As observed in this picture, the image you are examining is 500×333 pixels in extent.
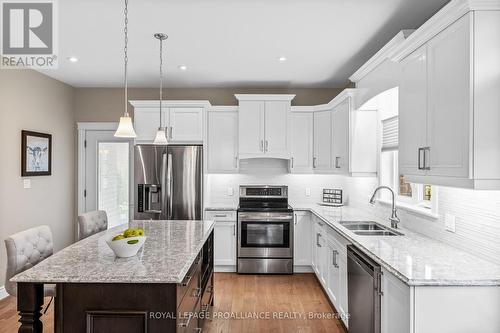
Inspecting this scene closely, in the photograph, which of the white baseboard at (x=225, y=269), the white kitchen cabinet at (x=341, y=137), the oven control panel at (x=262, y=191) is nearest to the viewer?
the white kitchen cabinet at (x=341, y=137)

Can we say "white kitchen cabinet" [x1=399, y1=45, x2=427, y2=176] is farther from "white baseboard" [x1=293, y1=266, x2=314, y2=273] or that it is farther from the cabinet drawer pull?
"white baseboard" [x1=293, y1=266, x2=314, y2=273]

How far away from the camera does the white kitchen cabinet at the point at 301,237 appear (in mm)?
4609

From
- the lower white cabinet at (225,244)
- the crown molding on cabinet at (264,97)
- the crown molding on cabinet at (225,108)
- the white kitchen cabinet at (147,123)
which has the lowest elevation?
the lower white cabinet at (225,244)

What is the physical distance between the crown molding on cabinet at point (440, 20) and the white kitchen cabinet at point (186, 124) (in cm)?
278

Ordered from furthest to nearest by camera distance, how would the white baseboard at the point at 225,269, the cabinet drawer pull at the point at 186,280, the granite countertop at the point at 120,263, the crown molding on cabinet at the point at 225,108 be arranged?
the crown molding on cabinet at the point at 225,108, the white baseboard at the point at 225,269, the cabinet drawer pull at the point at 186,280, the granite countertop at the point at 120,263

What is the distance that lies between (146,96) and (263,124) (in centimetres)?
195

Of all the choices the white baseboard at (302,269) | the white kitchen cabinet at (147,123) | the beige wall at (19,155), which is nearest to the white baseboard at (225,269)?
the white baseboard at (302,269)

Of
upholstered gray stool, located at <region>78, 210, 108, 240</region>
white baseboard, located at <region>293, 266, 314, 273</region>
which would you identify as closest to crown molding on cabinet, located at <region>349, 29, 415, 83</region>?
white baseboard, located at <region>293, 266, 314, 273</region>

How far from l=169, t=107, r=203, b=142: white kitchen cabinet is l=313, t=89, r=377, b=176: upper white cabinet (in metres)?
1.83

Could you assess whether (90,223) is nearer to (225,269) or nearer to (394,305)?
(225,269)

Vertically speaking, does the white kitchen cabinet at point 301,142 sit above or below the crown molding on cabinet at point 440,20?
below

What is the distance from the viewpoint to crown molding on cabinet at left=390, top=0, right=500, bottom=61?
1.72m

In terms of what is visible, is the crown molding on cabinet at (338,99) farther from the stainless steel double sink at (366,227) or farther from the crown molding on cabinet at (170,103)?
the crown molding on cabinet at (170,103)

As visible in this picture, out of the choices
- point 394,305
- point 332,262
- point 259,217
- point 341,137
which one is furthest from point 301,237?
point 394,305
